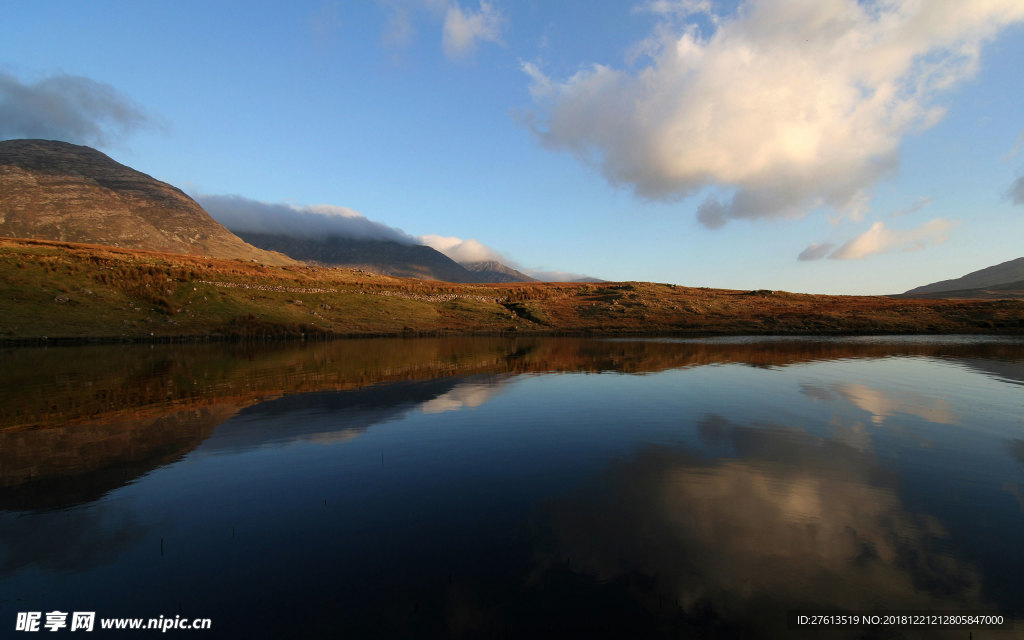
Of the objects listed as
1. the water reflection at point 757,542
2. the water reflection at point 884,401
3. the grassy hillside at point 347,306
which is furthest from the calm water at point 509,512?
the grassy hillside at point 347,306

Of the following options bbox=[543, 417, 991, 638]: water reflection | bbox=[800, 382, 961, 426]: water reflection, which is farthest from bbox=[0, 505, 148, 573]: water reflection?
bbox=[800, 382, 961, 426]: water reflection

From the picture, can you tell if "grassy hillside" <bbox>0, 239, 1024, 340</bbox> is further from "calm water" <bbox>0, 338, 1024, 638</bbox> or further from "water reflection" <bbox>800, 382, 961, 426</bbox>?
"water reflection" <bbox>800, 382, 961, 426</bbox>

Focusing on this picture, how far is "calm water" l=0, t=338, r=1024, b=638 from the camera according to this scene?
642cm

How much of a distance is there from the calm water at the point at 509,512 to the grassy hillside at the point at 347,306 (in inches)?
1748

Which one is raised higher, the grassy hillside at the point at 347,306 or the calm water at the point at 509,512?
the grassy hillside at the point at 347,306

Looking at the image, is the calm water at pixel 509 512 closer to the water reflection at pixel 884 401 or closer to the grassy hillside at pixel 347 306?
the water reflection at pixel 884 401

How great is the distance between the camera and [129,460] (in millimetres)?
12414

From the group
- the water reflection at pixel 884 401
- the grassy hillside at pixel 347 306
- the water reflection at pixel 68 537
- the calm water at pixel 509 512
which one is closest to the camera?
the calm water at pixel 509 512

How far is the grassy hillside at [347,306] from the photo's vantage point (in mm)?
54469

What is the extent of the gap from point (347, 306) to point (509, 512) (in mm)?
74736

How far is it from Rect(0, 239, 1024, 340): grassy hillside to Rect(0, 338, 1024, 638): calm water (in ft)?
146

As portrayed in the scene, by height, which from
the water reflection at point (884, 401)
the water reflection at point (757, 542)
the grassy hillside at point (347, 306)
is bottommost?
the water reflection at point (757, 542)

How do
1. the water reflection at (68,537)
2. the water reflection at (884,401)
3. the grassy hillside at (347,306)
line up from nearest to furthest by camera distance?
the water reflection at (68,537), the water reflection at (884,401), the grassy hillside at (347,306)

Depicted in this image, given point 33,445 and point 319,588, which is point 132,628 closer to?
point 319,588
